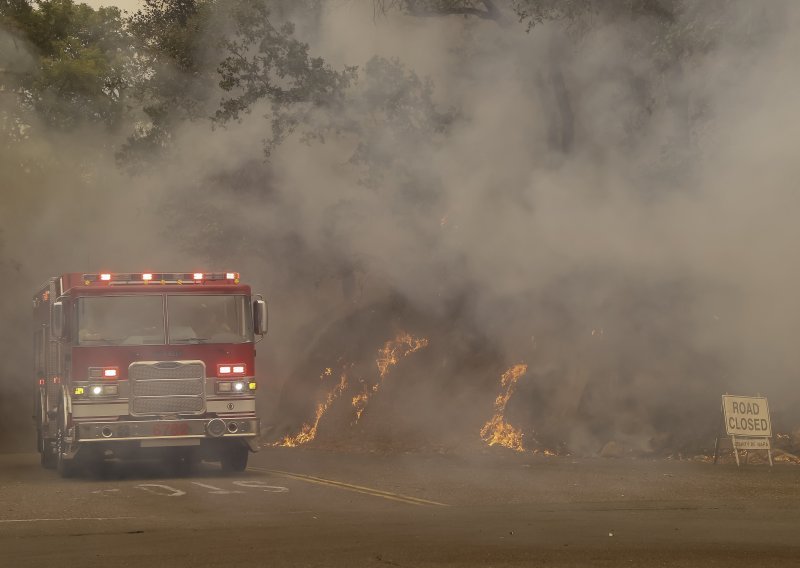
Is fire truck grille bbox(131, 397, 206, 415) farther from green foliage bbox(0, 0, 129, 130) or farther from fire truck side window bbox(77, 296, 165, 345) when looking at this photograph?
green foliage bbox(0, 0, 129, 130)

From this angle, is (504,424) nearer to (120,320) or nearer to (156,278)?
(156,278)

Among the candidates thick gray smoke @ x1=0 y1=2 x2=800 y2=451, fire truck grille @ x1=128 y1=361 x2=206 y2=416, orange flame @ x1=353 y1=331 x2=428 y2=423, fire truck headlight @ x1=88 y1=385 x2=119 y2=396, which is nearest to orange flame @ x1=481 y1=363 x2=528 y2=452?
thick gray smoke @ x1=0 y1=2 x2=800 y2=451

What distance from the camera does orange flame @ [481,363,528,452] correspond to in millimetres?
21469

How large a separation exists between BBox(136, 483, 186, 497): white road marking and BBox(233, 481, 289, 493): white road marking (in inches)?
33.4

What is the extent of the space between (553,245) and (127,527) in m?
10.2

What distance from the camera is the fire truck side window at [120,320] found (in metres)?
16.7

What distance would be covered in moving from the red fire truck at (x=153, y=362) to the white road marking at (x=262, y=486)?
0.88 m

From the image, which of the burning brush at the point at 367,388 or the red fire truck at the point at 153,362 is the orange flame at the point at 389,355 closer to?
the burning brush at the point at 367,388

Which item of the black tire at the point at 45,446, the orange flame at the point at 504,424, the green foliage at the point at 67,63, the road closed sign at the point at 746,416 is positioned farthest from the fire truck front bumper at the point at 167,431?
the green foliage at the point at 67,63

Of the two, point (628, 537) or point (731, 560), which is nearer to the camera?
point (731, 560)

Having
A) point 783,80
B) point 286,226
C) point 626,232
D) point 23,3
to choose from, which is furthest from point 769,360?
point 23,3

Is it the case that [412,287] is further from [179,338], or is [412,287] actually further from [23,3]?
[23,3]

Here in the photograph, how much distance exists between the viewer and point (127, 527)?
11.6 metres

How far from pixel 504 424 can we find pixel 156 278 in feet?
22.7
